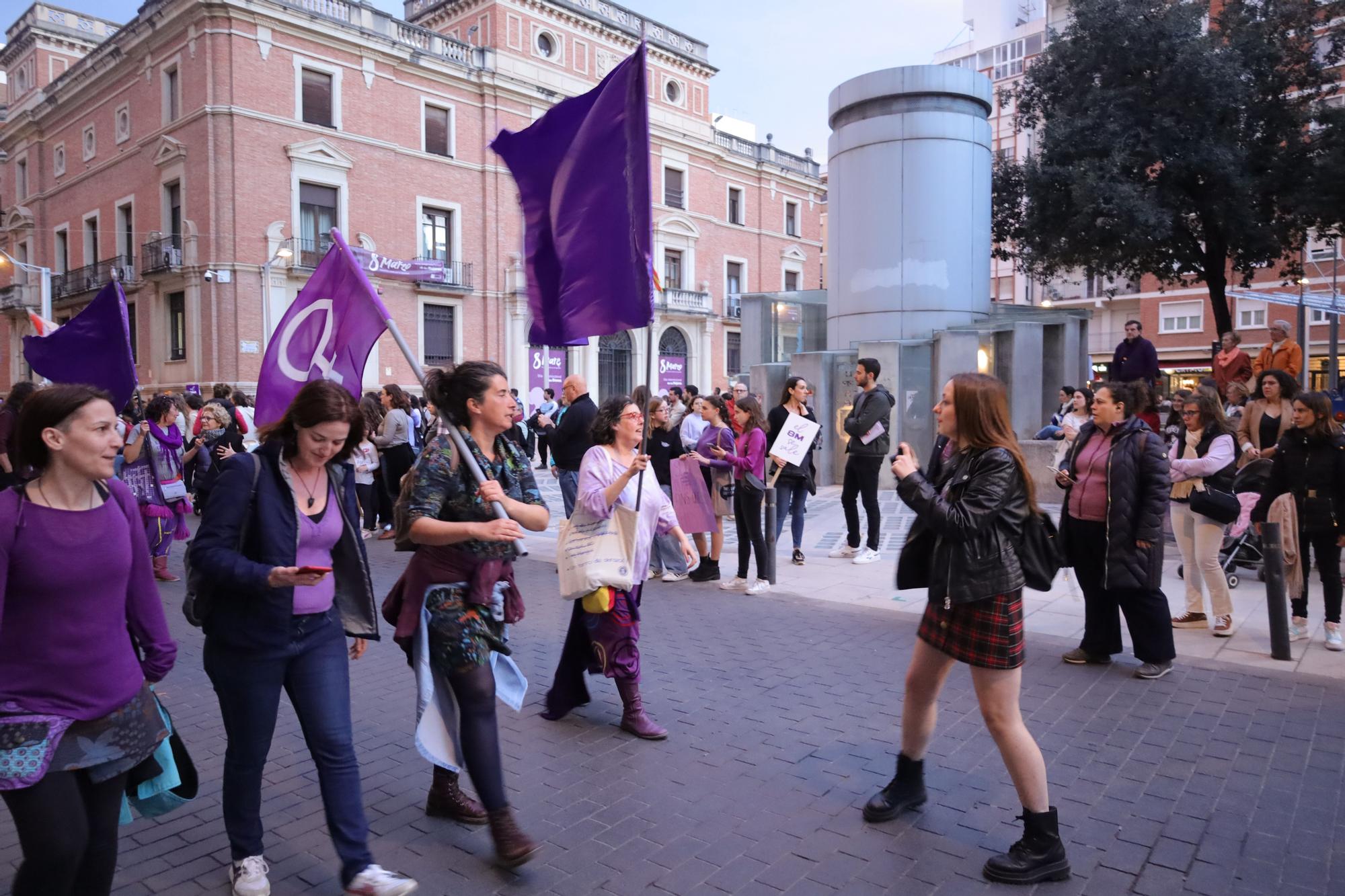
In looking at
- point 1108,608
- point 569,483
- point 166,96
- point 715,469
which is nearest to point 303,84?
point 166,96

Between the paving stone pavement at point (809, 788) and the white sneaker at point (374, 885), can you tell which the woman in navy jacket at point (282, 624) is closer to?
the white sneaker at point (374, 885)

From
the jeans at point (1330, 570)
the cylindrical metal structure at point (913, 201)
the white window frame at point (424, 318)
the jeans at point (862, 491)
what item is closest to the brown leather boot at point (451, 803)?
the jeans at point (1330, 570)

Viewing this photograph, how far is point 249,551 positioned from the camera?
3.07 meters

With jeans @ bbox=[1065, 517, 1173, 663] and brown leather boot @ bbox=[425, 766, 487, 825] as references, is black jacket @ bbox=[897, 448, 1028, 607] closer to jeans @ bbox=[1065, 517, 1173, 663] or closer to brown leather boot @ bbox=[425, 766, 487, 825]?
brown leather boot @ bbox=[425, 766, 487, 825]

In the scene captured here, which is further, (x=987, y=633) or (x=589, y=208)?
(x=589, y=208)

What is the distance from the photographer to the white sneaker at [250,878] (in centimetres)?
319

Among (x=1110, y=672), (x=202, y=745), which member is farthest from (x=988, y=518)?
(x=202, y=745)

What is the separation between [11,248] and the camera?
40.2 m

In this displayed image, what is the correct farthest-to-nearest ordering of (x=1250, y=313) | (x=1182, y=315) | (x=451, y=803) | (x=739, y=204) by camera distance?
(x=739, y=204), (x=1182, y=315), (x=1250, y=313), (x=451, y=803)

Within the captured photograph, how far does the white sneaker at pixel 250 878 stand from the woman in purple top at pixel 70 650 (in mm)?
617

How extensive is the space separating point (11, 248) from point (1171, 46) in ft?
145

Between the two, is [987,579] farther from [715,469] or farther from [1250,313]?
[1250,313]

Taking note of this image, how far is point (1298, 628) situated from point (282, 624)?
6720mm

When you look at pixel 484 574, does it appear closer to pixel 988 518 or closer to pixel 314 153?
pixel 988 518
